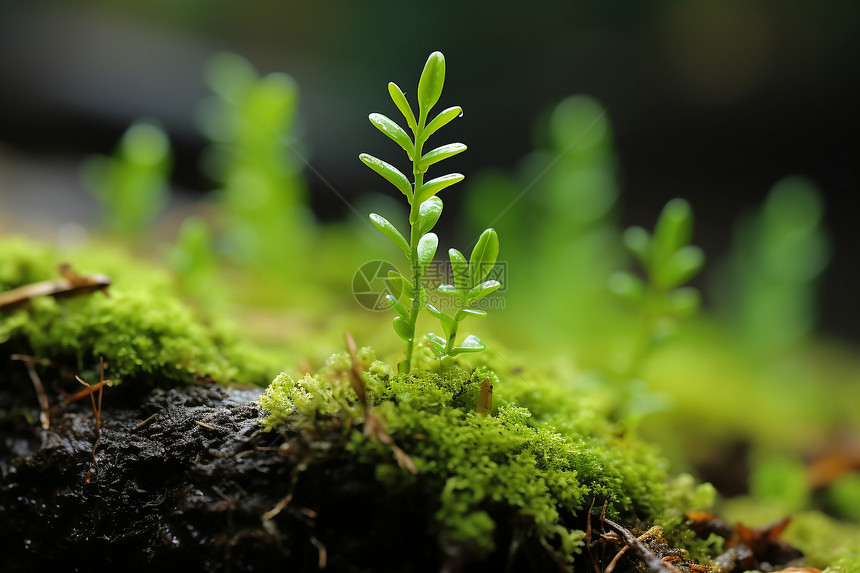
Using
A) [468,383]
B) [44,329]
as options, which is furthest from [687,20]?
[44,329]

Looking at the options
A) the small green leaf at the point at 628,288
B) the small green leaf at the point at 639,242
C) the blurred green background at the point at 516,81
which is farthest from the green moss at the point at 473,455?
the blurred green background at the point at 516,81

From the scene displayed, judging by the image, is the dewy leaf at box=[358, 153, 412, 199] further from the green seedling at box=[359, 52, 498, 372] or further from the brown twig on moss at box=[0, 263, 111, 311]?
the brown twig on moss at box=[0, 263, 111, 311]

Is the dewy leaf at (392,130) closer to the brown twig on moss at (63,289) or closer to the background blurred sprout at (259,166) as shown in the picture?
the brown twig on moss at (63,289)

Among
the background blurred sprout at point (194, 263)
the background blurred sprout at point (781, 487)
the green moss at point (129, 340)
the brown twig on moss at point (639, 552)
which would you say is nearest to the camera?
the brown twig on moss at point (639, 552)

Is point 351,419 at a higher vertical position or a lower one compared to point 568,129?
lower

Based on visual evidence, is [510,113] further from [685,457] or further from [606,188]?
[685,457]

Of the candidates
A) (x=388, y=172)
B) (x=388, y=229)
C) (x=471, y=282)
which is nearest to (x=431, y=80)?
(x=388, y=172)
